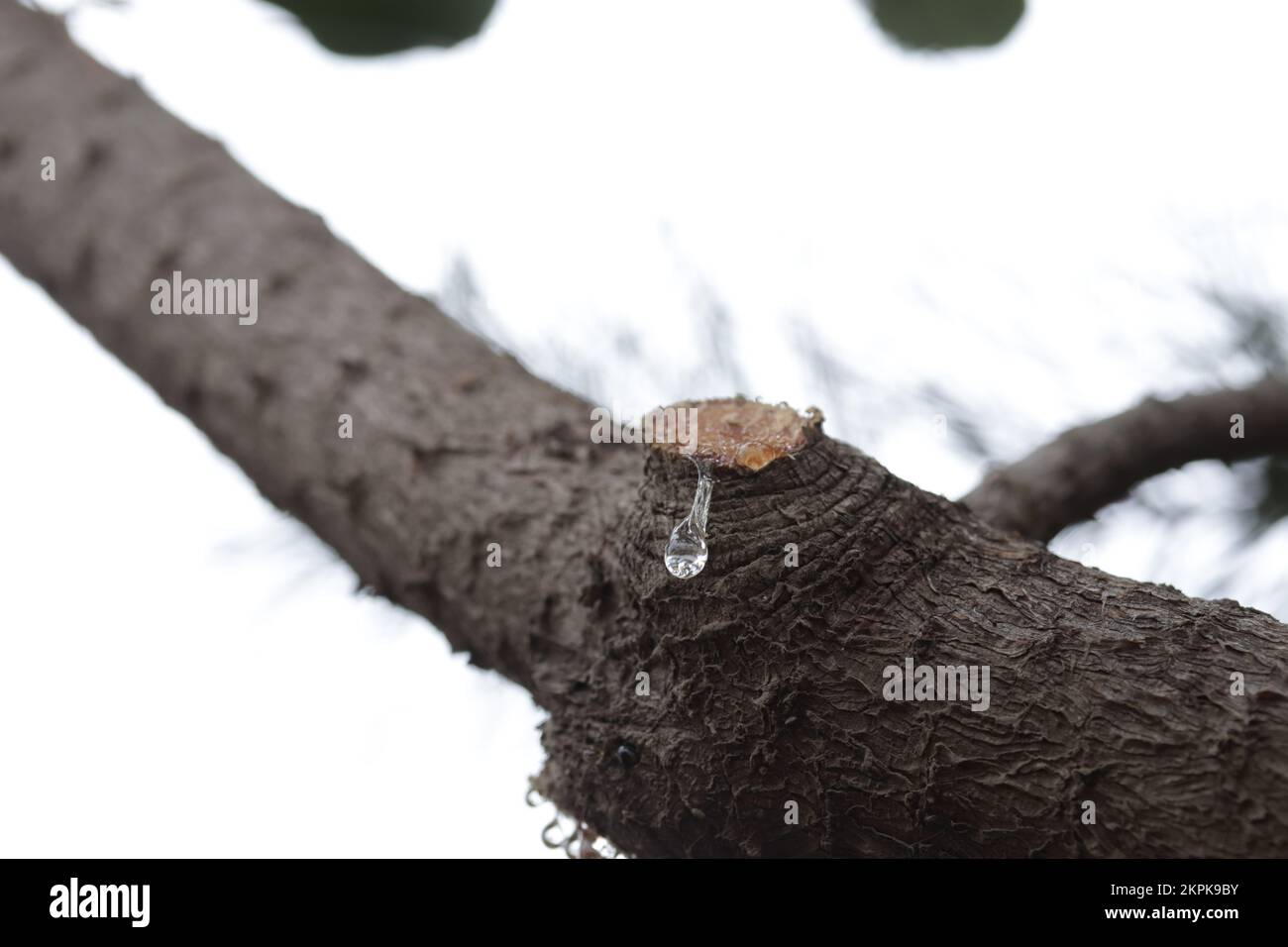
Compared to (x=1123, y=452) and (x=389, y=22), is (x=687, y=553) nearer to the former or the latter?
(x=1123, y=452)

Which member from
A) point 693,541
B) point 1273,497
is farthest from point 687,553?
point 1273,497

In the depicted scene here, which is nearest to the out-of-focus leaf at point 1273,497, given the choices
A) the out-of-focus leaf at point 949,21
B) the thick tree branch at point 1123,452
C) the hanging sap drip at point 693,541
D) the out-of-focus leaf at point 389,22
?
the thick tree branch at point 1123,452

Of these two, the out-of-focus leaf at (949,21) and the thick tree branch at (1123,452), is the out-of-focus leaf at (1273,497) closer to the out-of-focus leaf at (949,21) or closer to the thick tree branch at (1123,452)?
the thick tree branch at (1123,452)

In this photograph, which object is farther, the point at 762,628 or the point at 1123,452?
the point at 1123,452
